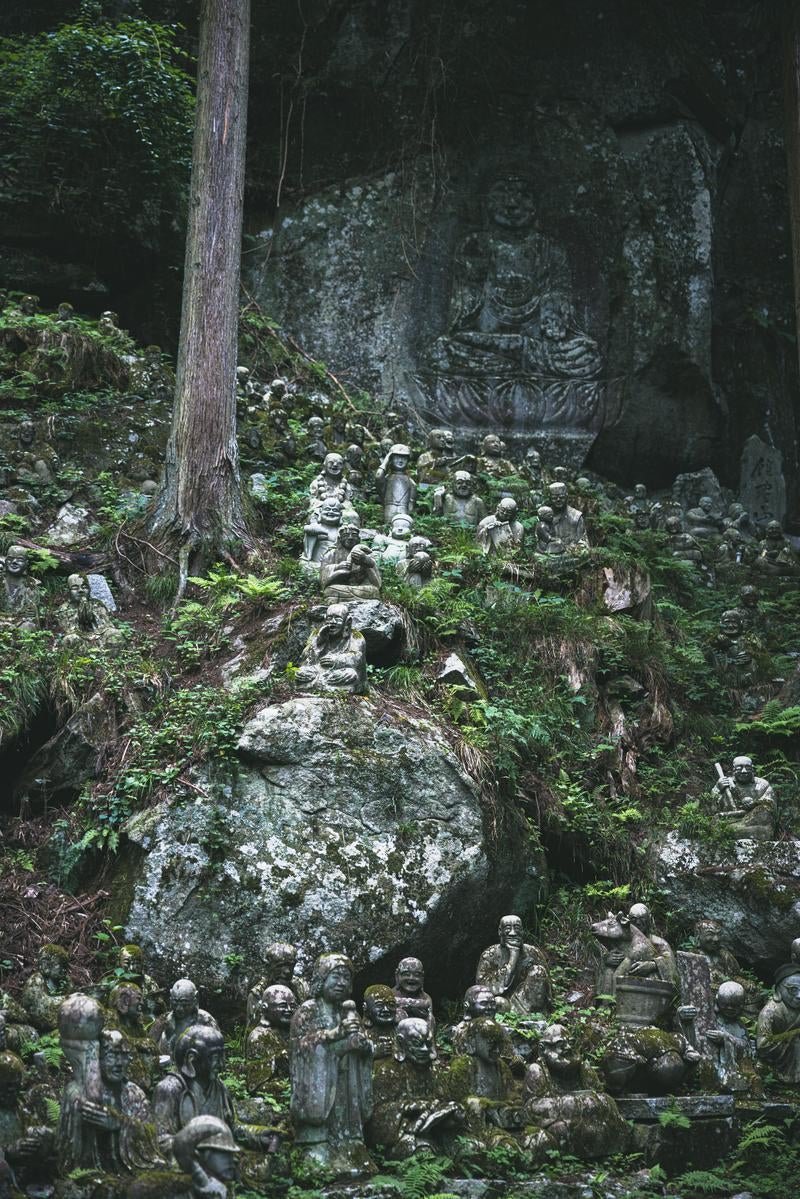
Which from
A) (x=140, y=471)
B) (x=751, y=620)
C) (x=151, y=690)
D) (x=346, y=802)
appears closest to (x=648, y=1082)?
(x=346, y=802)

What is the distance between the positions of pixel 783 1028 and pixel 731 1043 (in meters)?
0.43

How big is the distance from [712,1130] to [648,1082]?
0.67 m

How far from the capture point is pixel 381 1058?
803cm

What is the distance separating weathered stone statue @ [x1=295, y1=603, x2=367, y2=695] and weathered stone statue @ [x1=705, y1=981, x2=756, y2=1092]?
3640mm

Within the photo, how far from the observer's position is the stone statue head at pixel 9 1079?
6.77 meters

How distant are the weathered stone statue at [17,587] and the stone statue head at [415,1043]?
6235 millimetres

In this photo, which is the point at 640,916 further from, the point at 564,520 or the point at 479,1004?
the point at 564,520

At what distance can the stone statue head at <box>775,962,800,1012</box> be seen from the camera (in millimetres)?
9398

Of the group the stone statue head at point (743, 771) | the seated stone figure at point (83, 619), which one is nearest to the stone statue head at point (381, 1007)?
the stone statue head at point (743, 771)

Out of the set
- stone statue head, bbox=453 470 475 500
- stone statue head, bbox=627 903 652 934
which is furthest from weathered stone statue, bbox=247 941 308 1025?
stone statue head, bbox=453 470 475 500

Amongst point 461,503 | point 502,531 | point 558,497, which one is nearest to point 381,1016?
point 502,531

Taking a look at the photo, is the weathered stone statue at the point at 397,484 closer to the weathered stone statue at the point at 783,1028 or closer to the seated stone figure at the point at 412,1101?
the weathered stone statue at the point at 783,1028

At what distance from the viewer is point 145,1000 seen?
841 cm

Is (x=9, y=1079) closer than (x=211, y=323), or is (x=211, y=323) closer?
(x=9, y=1079)
